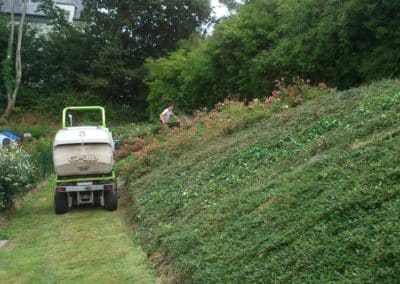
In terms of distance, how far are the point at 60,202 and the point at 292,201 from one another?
30.6 feet

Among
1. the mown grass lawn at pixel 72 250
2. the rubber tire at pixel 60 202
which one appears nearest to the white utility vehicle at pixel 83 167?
the rubber tire at pixel 60 202

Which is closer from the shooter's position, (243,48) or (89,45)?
(243,48)

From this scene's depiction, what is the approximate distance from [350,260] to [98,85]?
127 ft

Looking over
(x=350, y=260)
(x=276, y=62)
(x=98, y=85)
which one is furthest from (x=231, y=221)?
(x=98, y=85)

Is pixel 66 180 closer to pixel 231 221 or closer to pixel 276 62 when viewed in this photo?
pixel 231 221

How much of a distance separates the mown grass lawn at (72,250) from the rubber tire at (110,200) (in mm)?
184

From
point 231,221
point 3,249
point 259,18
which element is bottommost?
point 3,249

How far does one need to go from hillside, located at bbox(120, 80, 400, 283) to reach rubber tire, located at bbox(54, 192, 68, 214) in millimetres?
1994

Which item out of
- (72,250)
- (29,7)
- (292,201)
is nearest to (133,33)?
(29,7)

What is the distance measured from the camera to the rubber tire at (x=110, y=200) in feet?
50.2

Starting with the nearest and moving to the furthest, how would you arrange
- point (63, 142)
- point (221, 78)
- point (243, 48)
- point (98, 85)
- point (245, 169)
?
point (245, 169) < point (63, 142) < point (243, 48) < point (221, 78) < point (98, 85)

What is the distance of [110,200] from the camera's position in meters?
15.3

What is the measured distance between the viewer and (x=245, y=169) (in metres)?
11.2

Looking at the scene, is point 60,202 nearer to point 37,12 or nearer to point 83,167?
point 83,167
